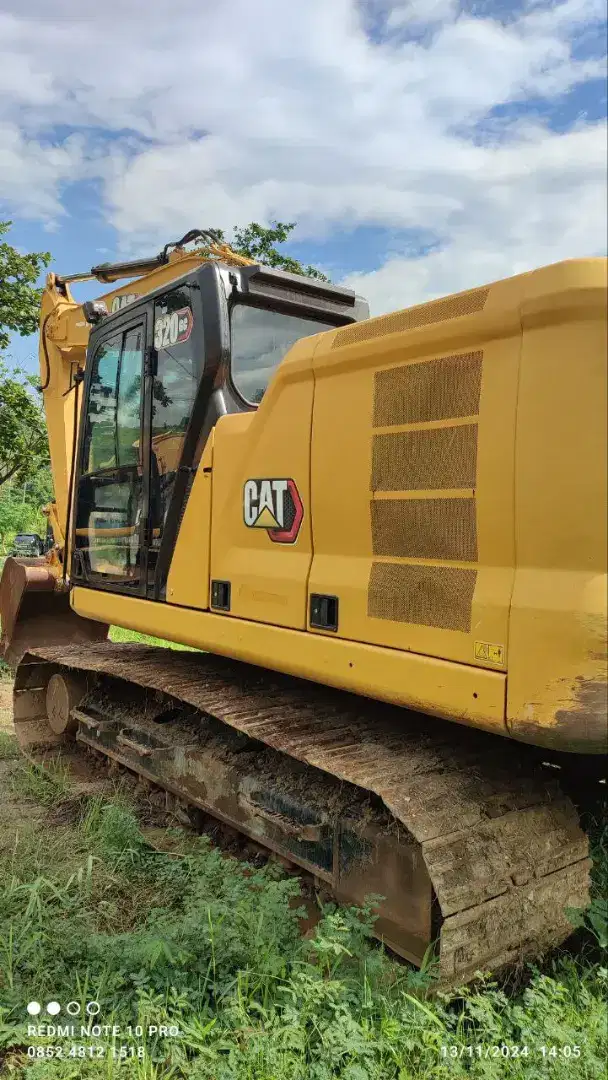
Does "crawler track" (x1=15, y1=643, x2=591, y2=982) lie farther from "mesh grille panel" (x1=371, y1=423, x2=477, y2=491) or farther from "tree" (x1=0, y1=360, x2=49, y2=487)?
"tree" (x1=0, y1=360, x2=49, y2=487)

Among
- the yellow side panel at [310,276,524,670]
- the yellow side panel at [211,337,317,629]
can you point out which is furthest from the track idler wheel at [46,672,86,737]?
the yellow side panel at [310,276,524,670]

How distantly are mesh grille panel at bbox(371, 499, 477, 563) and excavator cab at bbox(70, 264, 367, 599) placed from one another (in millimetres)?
1237

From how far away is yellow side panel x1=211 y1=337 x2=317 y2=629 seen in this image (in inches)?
117

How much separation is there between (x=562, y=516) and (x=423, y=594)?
560 millimetres

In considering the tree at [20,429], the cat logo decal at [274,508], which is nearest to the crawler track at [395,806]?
the cat logo decal at [274,508]

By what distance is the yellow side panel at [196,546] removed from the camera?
349 centimetres

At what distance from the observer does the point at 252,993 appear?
249 centimetres

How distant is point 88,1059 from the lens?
2.32 meters

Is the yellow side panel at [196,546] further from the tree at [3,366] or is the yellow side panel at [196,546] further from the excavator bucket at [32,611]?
the tree at [3,366]

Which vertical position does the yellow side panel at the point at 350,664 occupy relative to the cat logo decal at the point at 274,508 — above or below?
below

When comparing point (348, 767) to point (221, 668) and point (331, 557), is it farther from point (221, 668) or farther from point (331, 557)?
point (221, 668)

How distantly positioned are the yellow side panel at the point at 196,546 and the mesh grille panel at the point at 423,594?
1053 millimetres

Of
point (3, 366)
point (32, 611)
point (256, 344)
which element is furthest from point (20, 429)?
point (256, 344)

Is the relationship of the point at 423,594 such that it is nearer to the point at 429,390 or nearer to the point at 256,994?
the point at 429,390
